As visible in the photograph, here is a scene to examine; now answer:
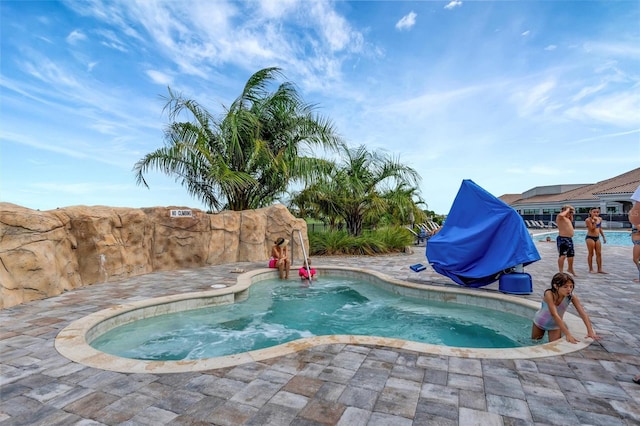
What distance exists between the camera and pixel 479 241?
614cm

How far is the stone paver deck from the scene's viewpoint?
2.13 metres

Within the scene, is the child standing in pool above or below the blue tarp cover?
below

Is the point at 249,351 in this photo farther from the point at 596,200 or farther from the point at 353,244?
the point at 596,200

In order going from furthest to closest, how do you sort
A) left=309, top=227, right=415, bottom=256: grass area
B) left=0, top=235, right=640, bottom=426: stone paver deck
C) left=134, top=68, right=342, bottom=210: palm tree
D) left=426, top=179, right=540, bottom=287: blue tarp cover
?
left=309, top=227, right=415, bottom=256: grass area, left=134, top=68, right=342, bottom=210: palm tree, left=426, top=179, right=540, bottom=287: blue tarp cover, left=0, top=235, right=640, bottom=426: stone paver deck

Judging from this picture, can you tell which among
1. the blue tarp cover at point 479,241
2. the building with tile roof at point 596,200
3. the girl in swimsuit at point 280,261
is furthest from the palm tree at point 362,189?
the building with tile roof at point 596,200

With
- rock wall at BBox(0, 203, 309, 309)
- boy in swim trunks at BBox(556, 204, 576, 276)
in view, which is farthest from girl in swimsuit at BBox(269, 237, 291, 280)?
boy in swim trunks at BBox(556, 204, 576, 276)

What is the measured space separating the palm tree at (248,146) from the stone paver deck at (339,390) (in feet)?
26.0

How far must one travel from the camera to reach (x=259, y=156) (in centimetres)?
1148

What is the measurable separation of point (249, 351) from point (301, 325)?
226 cm

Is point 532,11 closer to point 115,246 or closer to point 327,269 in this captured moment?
point 327,269

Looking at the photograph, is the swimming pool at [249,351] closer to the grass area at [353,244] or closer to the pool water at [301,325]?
the pool water at [301,325]

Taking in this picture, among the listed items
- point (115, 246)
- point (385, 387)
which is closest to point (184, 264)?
point (115, 246)

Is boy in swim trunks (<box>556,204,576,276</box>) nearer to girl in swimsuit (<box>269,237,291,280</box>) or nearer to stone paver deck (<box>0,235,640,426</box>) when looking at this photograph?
stone paver deck (<box>0,235,640,426</box>)

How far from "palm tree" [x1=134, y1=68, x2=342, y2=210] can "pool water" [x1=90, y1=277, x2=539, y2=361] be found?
531 centimetres
